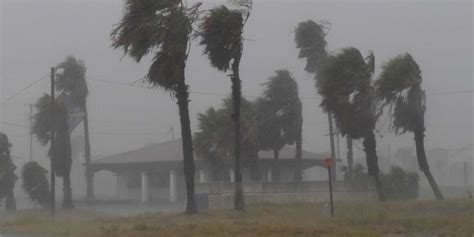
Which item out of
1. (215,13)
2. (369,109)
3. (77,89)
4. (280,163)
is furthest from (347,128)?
(77,89)

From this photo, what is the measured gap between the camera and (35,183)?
58.3 meters

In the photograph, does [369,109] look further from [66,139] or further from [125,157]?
[125,157]

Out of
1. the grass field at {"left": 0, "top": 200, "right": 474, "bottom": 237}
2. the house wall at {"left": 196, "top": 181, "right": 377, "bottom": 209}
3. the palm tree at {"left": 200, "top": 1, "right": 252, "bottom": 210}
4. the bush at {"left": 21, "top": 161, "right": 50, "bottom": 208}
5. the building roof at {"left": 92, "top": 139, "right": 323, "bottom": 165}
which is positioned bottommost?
the grass field at {"left": 0, "top": 200, "right": 474, "bottom": 237}

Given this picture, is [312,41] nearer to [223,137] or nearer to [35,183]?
[223,137]

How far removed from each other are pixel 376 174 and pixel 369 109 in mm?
4272

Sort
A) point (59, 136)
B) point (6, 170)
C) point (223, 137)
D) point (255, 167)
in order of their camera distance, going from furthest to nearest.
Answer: point (6, 170), point (59, 136), point (255, 167), point (223, 137)

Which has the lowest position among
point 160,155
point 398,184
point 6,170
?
point 398,184

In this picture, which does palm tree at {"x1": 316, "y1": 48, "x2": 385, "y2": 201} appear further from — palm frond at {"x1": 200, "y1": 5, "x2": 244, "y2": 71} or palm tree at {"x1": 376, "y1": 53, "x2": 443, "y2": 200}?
palm frond at {"x1": 200, "y1": 5, "x2": 244, "y2": 71}

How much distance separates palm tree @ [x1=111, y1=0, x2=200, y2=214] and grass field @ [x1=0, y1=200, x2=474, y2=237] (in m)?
6.40

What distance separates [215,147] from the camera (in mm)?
52062

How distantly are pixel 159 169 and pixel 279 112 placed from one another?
18428 mm

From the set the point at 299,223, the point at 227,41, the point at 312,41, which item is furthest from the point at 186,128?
the point at 312,41

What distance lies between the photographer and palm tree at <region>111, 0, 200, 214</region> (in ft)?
105

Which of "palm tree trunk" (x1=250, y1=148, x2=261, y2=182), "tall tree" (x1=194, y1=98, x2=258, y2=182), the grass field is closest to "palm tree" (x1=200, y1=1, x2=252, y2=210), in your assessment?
the grass field
